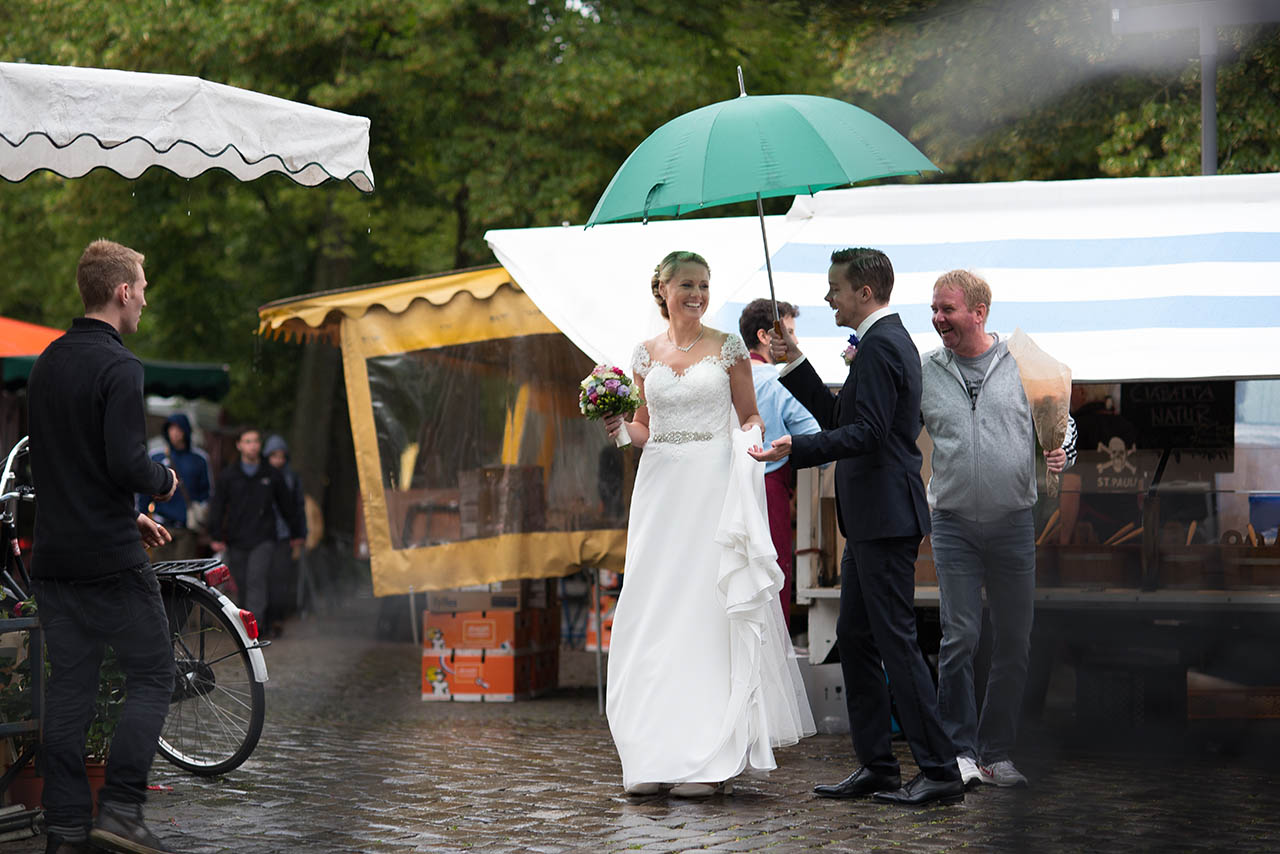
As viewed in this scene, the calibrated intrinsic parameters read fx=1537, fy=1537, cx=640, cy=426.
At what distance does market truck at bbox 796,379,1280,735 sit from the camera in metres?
7.73

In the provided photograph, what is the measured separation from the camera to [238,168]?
6500 millimetres

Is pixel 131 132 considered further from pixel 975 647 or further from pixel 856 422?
pixel 975 647

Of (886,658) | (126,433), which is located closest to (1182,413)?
(886,658)

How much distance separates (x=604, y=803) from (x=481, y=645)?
13.3 ft

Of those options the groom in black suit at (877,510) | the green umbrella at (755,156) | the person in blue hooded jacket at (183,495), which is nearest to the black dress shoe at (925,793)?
the groom in black suit at (877,510)

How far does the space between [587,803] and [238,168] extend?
3009mm

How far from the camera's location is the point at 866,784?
6035 millimetres

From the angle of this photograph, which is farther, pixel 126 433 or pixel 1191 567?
pixel 1191 567

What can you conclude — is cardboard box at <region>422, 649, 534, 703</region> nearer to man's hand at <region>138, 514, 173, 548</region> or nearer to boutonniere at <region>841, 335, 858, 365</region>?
boutonniere at <region>841, 335, 858, 365</region>

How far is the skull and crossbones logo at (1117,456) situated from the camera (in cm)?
816

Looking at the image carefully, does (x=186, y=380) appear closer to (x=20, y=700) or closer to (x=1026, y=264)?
(x=1026, y=264)

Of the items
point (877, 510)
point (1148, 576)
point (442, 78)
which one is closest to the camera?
point (877, 510)

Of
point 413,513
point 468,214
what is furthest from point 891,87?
point 413,513

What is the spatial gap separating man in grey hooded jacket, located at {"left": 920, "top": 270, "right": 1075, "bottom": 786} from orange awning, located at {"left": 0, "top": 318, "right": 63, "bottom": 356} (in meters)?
8.74
